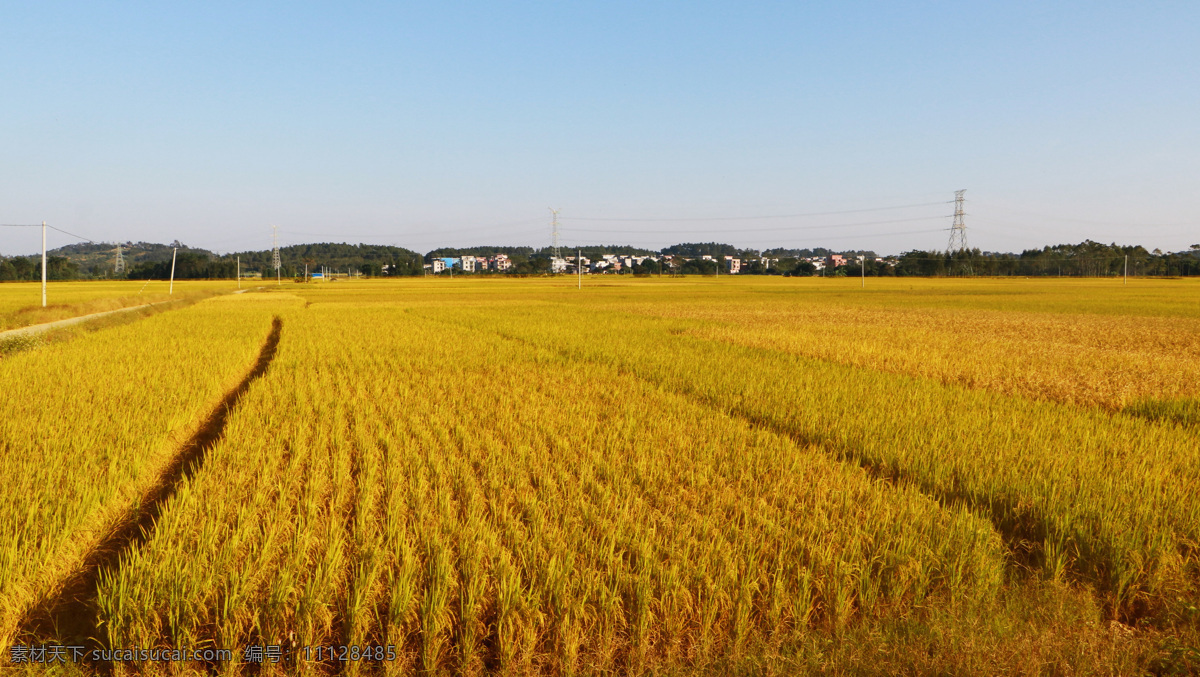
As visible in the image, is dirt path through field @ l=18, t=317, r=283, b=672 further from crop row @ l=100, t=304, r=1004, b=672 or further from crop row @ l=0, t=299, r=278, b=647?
crop row @ l=100, t=304, r=1004, b=672

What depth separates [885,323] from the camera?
24.4 metres

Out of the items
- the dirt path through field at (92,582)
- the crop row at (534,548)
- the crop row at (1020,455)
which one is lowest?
the dirt path through field at (92,582)

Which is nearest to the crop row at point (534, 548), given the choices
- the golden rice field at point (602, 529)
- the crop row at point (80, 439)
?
the golden rice field at point (602, 529)

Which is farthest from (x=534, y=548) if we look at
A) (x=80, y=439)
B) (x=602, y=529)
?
(x=80, y=439)

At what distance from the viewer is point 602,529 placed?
13.8 feet

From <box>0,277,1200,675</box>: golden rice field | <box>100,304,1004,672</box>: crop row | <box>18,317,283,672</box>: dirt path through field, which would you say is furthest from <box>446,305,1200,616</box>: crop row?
<box>18,317,283,672</box>: dirt path through field

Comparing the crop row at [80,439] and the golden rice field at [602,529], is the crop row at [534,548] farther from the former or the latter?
the crop row at [80,439]

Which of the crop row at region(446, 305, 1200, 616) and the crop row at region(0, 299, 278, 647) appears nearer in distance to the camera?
the crop row at region(0, 299, 278, 647)

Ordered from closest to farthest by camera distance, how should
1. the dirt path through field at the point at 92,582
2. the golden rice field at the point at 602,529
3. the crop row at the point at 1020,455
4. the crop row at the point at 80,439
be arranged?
the golden rice field at the point at 602,529, the dirt path through field at the point at 92,582, the crop row at the point at 80,439, the crop row at the point at 1020,455

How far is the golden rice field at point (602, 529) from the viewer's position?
3074 mm

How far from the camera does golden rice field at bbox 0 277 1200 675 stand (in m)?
3.07

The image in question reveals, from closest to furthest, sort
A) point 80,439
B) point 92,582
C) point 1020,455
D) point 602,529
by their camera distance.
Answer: point 92,582 < point 602,529 < point 1020,455 < point 80,439

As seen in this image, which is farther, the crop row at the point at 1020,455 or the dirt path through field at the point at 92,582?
the crop row at the point at 1020,455

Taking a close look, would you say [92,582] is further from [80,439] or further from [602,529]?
[80,439]
